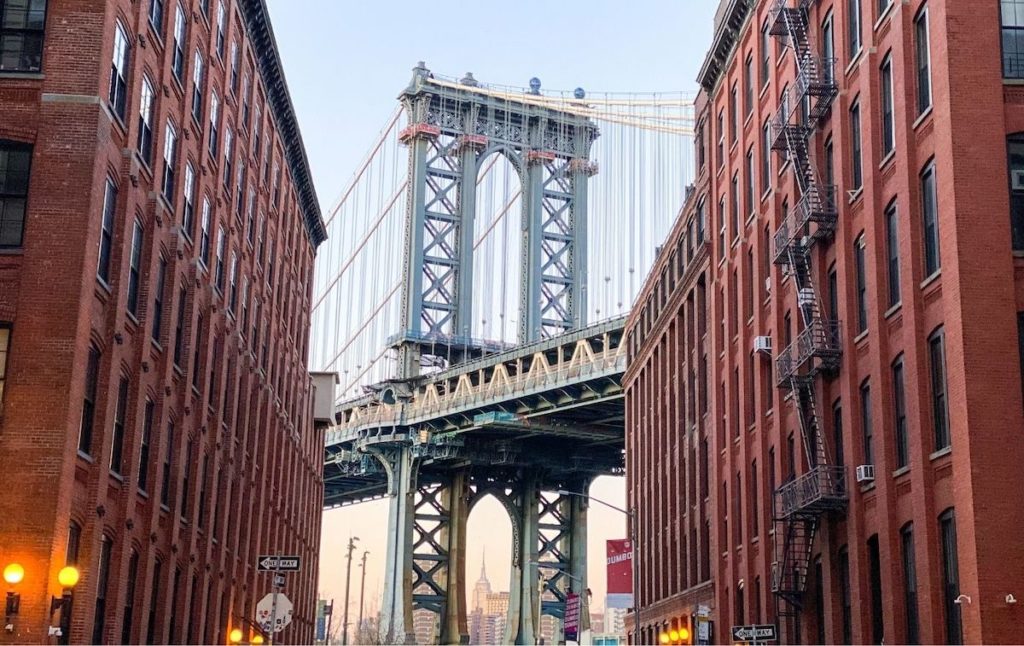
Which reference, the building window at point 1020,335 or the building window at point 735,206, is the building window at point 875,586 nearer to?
the building window at point 1020,335

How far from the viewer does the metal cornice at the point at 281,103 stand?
5603 cm

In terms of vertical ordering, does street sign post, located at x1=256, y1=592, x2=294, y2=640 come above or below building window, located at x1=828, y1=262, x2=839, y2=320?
below

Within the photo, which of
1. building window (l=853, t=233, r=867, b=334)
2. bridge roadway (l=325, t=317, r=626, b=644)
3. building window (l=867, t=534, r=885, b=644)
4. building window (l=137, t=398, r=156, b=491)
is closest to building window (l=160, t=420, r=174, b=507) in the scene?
building window (l=137, t=398, r=156, b=491)

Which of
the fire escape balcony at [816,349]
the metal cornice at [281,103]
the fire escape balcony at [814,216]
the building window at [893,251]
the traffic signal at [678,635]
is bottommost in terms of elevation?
the traffic signal at [678,635]

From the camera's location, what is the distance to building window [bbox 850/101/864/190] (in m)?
39.8

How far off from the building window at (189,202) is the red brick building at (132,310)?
12cm

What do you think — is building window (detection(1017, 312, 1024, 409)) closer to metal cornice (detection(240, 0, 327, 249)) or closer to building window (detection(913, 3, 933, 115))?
building window (detection(913, 3, 933, 115))

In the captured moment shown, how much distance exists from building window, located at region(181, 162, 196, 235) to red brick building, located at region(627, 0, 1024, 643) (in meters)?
17.3

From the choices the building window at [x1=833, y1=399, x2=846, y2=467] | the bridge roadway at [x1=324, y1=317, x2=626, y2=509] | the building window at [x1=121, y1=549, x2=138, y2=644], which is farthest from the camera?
the bridge roadway at [x1=324, y1=317, x2=626, y2=509]

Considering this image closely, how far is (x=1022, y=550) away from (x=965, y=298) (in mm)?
5295

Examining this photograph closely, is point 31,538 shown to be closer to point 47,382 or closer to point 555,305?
point 47,382

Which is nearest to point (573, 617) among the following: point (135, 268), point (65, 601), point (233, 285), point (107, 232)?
point (233, 285)

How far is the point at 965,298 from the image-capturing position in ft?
104

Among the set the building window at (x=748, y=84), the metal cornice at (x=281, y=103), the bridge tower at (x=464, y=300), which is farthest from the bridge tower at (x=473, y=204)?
the building window at (x=748, y=84)
